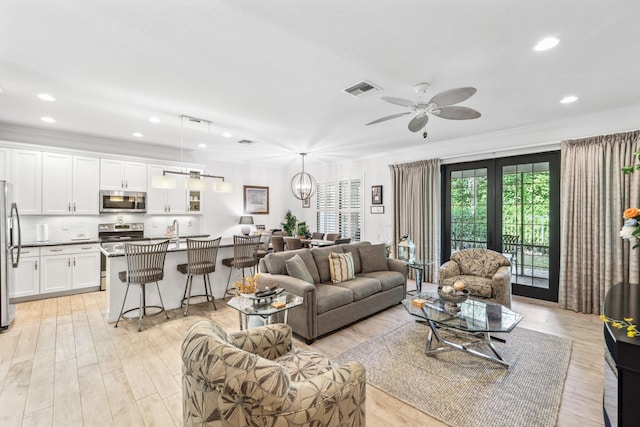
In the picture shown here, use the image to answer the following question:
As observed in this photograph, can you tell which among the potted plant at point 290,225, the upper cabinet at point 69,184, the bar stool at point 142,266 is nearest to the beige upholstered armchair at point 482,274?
the bar stool at point 142,266

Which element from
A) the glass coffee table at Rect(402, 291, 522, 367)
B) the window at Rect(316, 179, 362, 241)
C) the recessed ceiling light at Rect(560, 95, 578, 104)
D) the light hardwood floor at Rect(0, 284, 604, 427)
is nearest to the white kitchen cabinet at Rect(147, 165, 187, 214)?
the light hardwood floor at Rect(0, 284, 604, 427)

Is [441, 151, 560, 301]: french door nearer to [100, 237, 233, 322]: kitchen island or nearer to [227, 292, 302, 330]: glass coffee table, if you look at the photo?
[227, 292, 302, 330]: glass coffee table

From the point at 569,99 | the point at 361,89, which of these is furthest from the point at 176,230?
the point at 569,99

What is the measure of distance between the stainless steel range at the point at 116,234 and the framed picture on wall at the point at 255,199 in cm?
258

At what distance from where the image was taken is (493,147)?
5.03m

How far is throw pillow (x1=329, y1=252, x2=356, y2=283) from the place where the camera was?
408 centimetres

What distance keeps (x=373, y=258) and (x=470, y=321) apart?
7.03 ft

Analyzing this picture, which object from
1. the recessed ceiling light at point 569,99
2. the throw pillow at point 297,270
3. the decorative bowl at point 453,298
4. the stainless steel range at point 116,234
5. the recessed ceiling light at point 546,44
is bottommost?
the decorative bowl at point 453,298

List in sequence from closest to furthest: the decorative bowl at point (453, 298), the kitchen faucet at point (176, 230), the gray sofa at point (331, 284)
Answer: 1. the decorative bowl at point (453, 298)
2. the gray sofa at point (331, 284)
3. the kitchen faucet at point (176, 230)

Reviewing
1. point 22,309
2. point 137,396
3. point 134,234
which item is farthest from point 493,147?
point 22,309

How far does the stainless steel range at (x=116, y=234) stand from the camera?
209 inches

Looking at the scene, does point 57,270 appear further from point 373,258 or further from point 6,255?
point 373,258

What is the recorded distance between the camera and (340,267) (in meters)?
4.12

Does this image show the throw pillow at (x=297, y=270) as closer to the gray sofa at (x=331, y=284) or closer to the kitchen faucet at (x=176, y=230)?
the gray sofa at (x=331, y=284)
